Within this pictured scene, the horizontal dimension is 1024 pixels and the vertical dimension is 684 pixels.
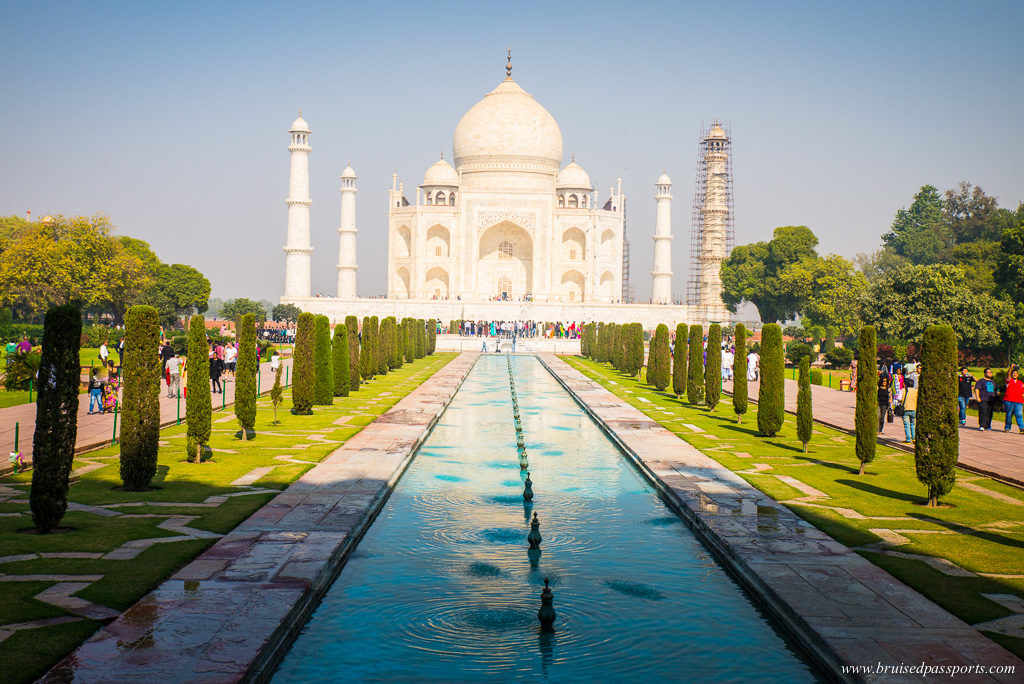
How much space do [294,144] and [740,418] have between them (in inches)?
1447

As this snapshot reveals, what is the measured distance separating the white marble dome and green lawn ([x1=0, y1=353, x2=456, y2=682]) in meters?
44.2

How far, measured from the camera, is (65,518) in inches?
285

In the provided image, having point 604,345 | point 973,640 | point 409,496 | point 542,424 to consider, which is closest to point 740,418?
point 542,424

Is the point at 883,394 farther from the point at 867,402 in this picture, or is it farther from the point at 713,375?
the point at 713,375

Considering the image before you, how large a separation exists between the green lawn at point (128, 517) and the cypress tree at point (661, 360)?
32.3ft

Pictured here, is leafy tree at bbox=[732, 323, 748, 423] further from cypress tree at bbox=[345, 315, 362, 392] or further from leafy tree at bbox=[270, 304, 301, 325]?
leafy tree at bbox=[270, 304, 301, 325]

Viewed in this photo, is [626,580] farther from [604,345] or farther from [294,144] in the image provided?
[294,144]

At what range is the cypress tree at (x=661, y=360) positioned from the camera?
21594mm

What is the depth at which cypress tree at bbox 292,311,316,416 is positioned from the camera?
47.9 feet

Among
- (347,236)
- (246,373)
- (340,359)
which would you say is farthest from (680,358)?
(347,236)

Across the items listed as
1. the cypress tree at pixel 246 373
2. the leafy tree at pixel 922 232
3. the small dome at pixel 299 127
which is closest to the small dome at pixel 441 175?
the small dome at pixel 299 127

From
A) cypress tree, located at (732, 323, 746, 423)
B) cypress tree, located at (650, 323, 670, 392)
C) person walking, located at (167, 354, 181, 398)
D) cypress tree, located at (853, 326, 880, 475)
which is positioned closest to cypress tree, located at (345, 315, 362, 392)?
person walking, located at (167, 354, 181, 398)

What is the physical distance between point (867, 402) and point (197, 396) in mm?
7133

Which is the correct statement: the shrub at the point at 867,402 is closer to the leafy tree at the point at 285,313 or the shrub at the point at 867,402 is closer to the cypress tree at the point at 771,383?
the cypress tree at the point at 771,383
